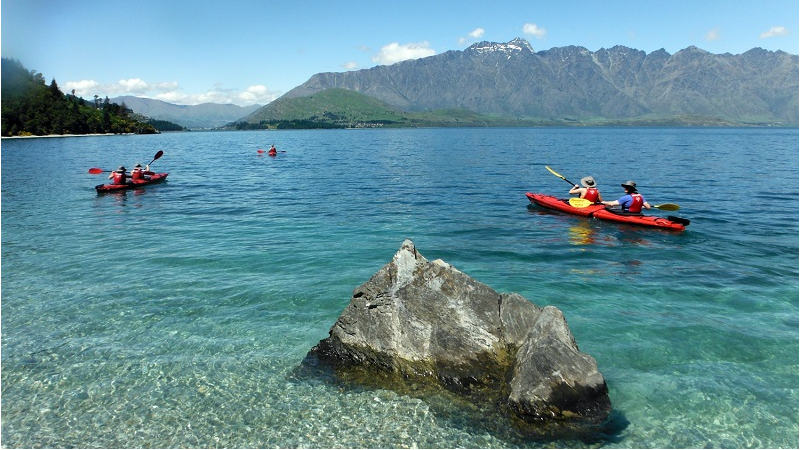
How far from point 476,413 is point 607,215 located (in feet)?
74.2

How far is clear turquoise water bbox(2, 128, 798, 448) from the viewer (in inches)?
372

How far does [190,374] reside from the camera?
37.1 ft

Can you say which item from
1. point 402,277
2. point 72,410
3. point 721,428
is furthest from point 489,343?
point 72,410

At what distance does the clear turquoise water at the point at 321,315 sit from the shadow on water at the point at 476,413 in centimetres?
9

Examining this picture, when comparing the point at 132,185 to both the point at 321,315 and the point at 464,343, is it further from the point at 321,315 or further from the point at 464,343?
the point at 464,343

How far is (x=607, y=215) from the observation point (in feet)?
94.2

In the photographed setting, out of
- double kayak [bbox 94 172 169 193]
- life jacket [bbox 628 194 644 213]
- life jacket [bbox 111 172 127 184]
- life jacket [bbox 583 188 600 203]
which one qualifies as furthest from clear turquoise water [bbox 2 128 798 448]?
life jacket [bbox 111 172 127 184]

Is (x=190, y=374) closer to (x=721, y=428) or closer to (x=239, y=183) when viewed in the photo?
Result: (x=721, y=428)

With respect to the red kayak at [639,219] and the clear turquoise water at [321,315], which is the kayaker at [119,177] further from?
the red kayak at [639,219]

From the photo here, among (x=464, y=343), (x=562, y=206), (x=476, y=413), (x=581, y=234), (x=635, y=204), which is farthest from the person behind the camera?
(x=562, y=206)

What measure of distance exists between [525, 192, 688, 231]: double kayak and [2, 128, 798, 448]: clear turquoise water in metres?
0.66

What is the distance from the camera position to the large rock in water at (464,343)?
9438 mm

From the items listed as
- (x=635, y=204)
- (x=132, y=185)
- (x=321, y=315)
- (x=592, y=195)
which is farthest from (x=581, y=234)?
(x=132, y=185)

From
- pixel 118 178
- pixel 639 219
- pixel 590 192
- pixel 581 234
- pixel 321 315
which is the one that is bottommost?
pixel 321 315
